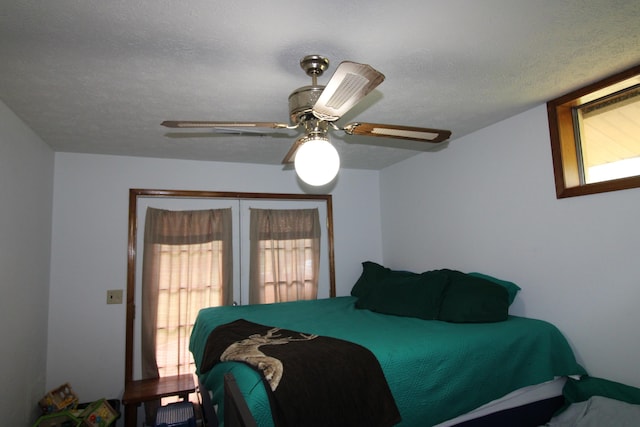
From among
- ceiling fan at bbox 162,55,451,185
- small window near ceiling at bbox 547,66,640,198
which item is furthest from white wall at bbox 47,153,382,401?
small window near ceiling at bbox 547,66,640,198

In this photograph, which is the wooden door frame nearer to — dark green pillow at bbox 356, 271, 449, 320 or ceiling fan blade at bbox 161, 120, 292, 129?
dark green pillow at bbox 356, 271, 449, 320

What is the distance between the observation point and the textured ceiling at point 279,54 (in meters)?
1.36

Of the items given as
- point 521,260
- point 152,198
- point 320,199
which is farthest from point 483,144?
point 152,198

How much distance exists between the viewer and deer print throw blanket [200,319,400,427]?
1.44 meters

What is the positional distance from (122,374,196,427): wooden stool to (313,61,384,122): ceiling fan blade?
2.56 meters

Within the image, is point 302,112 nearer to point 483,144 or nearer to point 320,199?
point 483,144

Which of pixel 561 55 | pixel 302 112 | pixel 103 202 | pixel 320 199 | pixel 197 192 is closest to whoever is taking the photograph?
pixel 302 112

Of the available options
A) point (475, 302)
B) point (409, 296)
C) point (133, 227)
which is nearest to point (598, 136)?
point (475, 302)

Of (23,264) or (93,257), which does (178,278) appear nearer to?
(93,257)

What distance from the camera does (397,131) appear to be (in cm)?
173

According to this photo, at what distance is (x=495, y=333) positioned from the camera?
205cm

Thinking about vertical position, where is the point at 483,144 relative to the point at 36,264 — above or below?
above

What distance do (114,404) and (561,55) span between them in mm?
3927

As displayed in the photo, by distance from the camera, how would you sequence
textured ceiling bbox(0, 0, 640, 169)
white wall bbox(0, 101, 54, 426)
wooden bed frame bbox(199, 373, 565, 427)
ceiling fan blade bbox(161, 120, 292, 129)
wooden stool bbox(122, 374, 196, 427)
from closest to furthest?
textured ceiling bbox(0, 0, 640, 169)
ceiling fan blade bbox(161, 120, 292, 129)
wooden bed frame bbox(199, 373, 565, 427)
white wall bbox(0, 101, 54, 426)
wooden stool bbox(122, 374, 196, 427)
